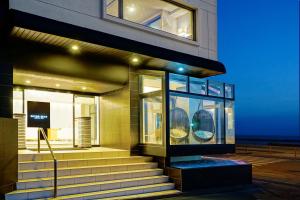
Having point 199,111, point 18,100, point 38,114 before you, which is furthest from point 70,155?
point 199,111

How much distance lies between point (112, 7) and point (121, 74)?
2.33m

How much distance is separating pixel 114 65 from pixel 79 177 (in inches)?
161

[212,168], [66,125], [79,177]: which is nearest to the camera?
[79,177]

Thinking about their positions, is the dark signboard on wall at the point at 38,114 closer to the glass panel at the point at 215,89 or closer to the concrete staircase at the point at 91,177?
the concrete staircase at the point at 91,177

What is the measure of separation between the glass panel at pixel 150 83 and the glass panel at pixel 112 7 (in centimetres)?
248

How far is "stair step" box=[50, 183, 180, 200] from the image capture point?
8297 millimetres

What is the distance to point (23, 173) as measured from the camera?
8.36 meters

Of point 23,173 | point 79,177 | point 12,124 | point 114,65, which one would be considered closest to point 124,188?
point 79,177

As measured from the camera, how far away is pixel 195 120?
11750mm

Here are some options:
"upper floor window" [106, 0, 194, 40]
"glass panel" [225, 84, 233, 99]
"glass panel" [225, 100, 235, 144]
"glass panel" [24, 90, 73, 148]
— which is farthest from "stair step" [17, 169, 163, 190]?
"glass panel" [24, 90, 73, 148]

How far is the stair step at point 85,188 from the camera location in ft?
25.2

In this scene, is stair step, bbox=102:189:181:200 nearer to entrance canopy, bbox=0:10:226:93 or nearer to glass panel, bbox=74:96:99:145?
entrance canopy, bbox=0:10:226:93

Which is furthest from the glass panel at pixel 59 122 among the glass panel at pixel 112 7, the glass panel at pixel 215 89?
the glass panel at pixel 215 89

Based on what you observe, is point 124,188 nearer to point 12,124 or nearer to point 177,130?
point 177,130
